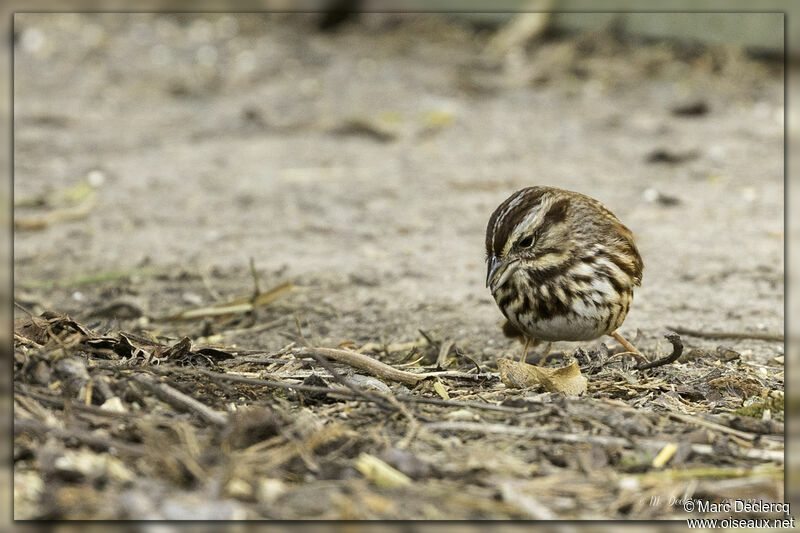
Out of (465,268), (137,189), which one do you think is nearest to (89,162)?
(137,189)

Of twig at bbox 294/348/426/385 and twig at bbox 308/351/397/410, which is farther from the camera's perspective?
twig at bbox 294/348/426/385

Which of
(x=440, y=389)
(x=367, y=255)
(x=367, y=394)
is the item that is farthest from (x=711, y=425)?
(x=367, y=255)

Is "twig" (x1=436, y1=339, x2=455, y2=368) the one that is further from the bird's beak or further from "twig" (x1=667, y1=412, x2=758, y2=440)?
"twig" (x1=667, y1=412, x2=758, y2=440)

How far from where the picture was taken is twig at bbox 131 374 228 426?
3133 millimetres

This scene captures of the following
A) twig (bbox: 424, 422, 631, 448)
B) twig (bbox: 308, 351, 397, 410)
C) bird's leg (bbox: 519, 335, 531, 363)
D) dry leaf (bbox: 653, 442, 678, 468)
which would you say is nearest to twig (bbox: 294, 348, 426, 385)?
twig (bbox: 308, 351, 397, 410)

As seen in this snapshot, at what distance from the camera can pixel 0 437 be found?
9.05 ft

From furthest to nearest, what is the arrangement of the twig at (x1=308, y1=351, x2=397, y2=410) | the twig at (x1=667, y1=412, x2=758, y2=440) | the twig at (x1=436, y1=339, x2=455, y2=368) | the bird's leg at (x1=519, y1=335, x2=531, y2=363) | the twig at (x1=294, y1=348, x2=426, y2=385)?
the bird's leg at (x1=519, y1=335, x2=531, y2=363) < the twig at (x1=436, y1=339, x2=455, y2=368) < the twig at (x1=294, y1=348, x2=426, y2=385) < the twig at (x1=308, y1=351, x2=397, y2=410) < the twig at (x1=667, y1=412, x2=758, y2=440)

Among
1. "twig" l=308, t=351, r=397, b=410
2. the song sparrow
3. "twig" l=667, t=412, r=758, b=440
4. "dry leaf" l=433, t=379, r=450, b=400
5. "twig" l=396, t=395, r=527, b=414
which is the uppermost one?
the song sparrow

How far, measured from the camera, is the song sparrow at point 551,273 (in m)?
4.34

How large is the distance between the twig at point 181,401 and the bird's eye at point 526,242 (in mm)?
1697

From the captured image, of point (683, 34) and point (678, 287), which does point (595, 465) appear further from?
point (683, 34)

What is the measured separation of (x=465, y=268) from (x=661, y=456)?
11.4 ft

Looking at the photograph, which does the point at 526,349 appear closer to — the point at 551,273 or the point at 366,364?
the point at 551,273

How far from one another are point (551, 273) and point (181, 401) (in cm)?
180
